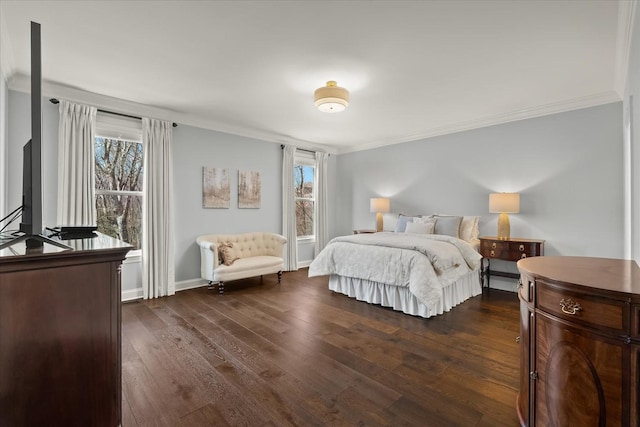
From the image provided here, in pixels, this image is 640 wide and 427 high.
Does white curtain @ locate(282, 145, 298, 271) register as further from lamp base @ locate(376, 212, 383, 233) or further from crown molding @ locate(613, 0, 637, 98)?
crown molding @ locate(613, 0, 637, 98)

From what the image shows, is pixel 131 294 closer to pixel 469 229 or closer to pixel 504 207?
pixel 469 229

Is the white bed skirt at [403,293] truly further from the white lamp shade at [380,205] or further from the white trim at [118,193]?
the white trim at [118,193]

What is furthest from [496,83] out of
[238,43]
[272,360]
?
[272,360]

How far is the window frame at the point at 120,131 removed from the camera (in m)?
3.78

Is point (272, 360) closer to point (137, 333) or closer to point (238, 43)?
point (137, 333)

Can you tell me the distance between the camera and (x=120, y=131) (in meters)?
3.95

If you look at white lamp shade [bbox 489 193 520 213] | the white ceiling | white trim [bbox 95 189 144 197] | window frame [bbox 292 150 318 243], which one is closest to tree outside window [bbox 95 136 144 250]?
white trim [bbox 95 189 144 197]

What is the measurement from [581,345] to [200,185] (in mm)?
4646

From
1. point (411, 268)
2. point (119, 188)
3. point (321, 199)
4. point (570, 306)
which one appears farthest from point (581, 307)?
point (321, 199)

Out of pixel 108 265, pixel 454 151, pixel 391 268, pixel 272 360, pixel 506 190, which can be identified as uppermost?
pixel 454 151

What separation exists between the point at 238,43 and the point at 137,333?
286 centimetres

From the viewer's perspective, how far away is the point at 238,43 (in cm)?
251

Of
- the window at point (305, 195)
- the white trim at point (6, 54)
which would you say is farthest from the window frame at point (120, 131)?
the window at point (305, 195)

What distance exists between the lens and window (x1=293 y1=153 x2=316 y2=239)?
6.21 metres
